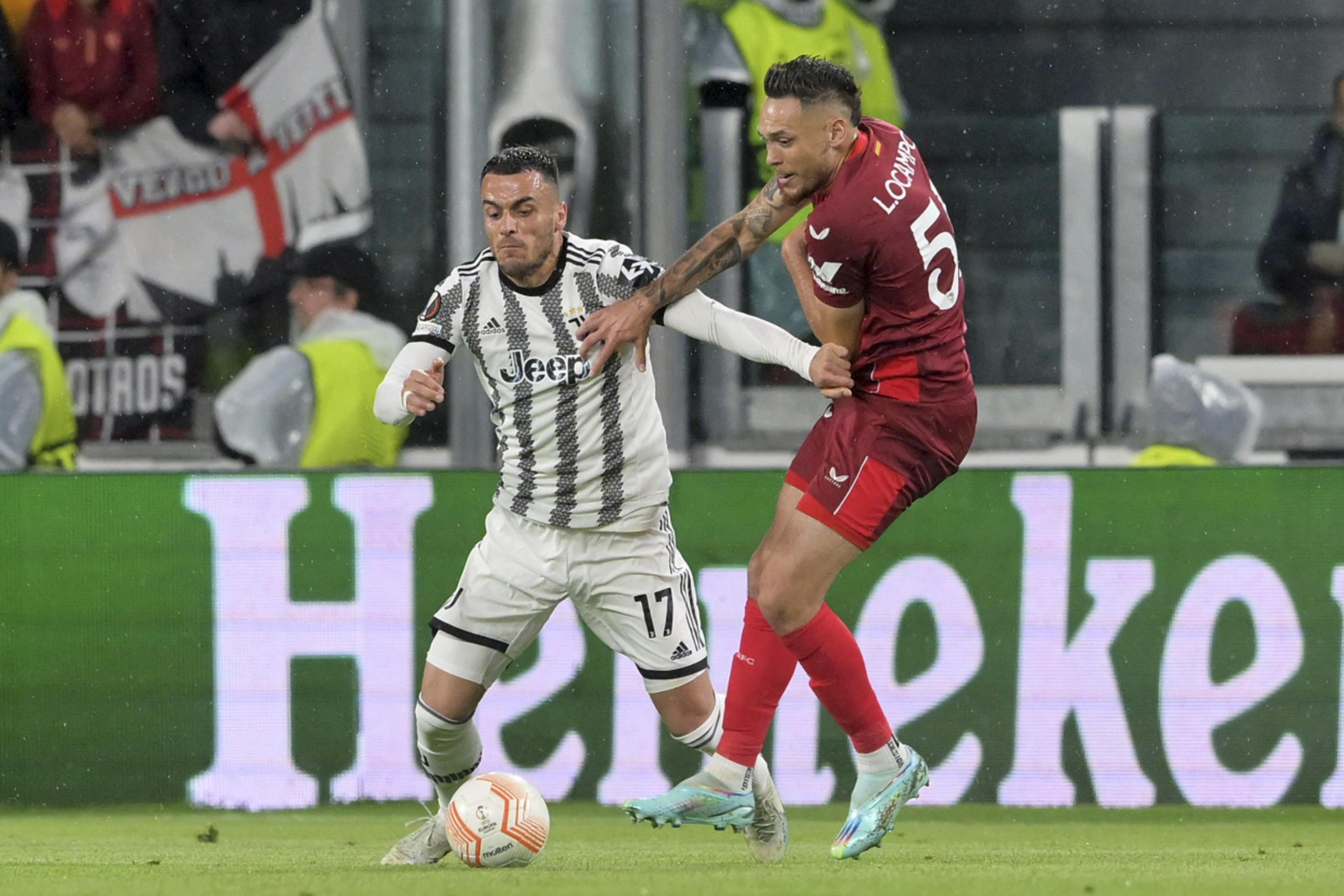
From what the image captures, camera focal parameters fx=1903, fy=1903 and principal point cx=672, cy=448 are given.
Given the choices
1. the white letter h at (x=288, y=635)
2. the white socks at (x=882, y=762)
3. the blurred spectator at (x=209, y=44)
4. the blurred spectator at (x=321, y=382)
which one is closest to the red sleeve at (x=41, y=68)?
the blurred spectator at (x=209, y=44)

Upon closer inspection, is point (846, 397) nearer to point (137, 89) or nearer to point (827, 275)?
point (827, 275)

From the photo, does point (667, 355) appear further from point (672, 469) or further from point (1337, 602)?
point (1337, 602)

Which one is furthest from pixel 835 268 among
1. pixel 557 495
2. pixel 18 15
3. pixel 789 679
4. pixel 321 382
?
pixel 18 15

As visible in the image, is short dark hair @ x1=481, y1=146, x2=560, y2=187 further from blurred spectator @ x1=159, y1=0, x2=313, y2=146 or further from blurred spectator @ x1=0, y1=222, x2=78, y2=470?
blurred spectator @ x1=0, y1=222, x2=78, y2=470

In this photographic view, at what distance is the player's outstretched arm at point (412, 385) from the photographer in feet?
15.4

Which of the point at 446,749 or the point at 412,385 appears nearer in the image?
the point at 412,385

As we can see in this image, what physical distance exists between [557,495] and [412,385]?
0.50 metres

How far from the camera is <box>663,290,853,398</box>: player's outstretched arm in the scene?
455 cm

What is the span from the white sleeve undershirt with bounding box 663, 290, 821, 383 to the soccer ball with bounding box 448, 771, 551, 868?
1.24m

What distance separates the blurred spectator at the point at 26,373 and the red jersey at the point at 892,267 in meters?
4.01

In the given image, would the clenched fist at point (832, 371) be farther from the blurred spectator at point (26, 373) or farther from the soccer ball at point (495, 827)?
the blurred spectator at point (26, 373)

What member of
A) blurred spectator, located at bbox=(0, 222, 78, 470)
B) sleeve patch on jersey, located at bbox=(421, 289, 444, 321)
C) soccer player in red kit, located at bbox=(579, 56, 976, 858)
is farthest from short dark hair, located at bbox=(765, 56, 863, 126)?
blurred spectator, located at bbox=(0, 222, 78, 470)

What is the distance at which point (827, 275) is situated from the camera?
4.55 metres

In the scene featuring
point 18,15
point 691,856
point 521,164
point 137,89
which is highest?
point 18,15
